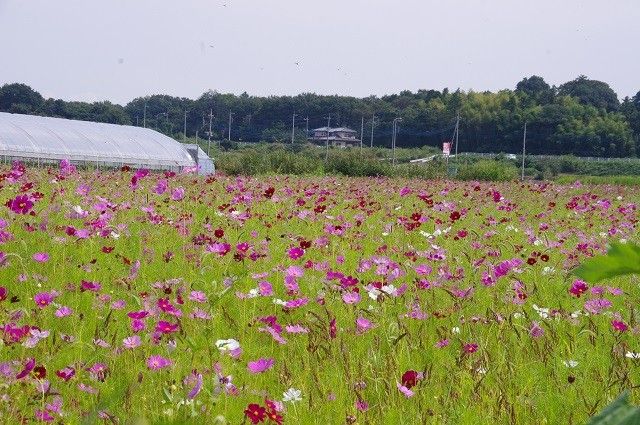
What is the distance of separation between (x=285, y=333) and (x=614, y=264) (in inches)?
97.4

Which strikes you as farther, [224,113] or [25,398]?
[224,113]

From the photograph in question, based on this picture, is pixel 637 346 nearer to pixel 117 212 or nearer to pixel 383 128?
pixel 117 212

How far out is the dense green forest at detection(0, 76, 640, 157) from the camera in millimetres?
69562

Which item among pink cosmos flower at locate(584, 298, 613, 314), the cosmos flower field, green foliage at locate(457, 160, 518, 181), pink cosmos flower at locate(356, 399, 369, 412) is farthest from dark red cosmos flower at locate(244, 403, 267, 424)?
green foliage at locate(457, 160, 518, 181)

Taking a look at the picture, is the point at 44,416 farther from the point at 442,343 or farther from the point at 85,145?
the point at 85,145

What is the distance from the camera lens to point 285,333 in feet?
9.52

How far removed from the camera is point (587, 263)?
1.65 ft

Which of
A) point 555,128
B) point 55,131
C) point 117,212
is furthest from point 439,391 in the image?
point 555,128

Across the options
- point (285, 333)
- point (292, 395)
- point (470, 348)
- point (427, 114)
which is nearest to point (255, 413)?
point (292, 395)

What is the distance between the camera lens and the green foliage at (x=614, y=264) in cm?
47

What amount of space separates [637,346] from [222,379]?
73.1 inches

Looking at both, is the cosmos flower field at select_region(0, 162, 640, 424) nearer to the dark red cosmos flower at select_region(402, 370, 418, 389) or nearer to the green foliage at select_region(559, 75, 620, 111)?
the dark red cosmos flower at select_region(402, 370, 418, 389)

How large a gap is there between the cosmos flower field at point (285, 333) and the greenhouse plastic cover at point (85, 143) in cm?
2518

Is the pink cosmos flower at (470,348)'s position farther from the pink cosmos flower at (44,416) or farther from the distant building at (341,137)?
the distant building at (341,137)
